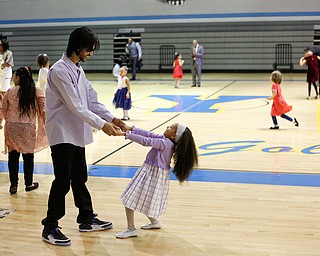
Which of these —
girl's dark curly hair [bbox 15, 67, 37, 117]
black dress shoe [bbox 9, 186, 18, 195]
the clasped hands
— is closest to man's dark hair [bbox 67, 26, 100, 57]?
the clasped hands

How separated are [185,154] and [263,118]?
298 inches

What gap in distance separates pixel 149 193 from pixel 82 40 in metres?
1.39

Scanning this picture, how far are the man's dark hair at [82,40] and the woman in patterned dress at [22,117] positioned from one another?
1.75m

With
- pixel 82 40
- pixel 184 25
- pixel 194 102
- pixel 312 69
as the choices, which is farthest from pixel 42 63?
pixel 184 25

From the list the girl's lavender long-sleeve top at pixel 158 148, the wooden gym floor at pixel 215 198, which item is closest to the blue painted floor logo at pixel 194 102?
the wooden gym floor at pixel 215 198

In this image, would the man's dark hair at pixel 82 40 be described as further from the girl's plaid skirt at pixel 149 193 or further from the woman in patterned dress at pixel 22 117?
the woman in patterned dress at pixel 22 117

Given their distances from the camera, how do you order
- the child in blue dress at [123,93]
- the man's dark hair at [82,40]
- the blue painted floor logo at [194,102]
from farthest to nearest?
the blue painted floor logo at [194,102]
the child in blue dress at [123,93]
the man's dark hair at [82,40]

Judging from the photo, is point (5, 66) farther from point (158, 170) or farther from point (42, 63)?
point (158, 170)

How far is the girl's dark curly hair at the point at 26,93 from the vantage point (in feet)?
20.0

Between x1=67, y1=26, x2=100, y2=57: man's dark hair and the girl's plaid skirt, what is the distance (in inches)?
44.6

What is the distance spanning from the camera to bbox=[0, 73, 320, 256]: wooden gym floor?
455 centimetres

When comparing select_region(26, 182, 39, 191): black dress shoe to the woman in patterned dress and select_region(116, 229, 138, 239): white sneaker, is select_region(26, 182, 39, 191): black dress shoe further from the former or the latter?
select_region(116, 229, 138, 239): white sneaker

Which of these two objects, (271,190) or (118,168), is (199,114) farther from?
(271,190)

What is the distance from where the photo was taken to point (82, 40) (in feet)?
14.6
